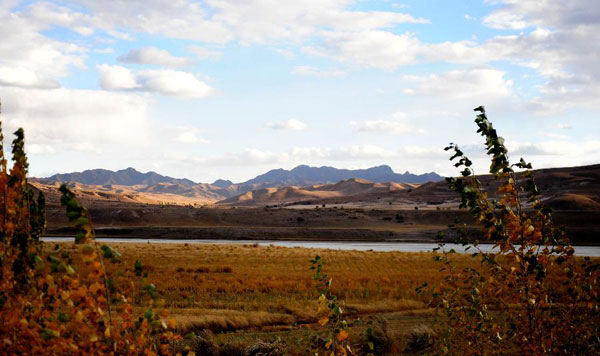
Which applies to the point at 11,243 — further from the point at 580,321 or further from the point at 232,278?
the point at 232,278

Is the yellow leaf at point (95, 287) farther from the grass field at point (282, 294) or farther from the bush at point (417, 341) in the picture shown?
the bush at point (417, 341)

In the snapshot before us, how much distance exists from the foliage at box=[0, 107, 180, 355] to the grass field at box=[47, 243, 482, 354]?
14.3 ft

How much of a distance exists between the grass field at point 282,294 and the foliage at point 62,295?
4359 mm

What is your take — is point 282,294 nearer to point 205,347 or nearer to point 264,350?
point 205,347

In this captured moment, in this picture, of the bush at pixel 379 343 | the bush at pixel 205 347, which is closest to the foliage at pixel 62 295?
the bush at pixel 205 347

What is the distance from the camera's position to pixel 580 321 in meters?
7.49

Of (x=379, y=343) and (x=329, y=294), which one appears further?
(x=379, y=343)

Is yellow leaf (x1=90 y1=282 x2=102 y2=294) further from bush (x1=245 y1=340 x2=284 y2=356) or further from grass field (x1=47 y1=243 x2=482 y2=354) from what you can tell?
bush (x1=245 y1=340 x2=284 y2=356)

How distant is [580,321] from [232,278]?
2454 cm

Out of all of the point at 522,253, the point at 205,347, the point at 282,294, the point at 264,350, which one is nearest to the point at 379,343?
the point at 264,350

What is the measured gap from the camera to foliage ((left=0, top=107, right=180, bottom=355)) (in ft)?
14.0

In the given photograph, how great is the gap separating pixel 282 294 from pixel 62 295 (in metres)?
21.7

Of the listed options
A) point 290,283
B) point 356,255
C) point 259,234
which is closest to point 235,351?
point 290,283

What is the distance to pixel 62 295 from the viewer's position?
4.30m
